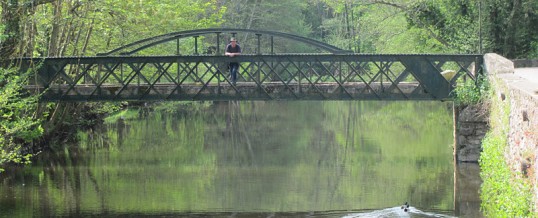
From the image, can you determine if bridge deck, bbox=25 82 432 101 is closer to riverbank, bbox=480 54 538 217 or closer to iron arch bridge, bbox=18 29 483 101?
iron arch bridge, bbox=18 29 483 101

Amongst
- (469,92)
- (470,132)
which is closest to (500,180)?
(470,132)

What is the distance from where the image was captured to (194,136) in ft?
138

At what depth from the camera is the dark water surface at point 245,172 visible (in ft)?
78.1

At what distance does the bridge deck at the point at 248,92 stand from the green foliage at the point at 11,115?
5.13 feet

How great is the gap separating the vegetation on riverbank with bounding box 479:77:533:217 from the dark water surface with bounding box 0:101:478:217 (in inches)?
46.9

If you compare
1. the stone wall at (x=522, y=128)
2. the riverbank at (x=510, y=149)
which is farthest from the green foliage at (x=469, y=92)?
the stone wall at (x=522, y=128)

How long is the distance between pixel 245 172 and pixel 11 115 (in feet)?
24.7

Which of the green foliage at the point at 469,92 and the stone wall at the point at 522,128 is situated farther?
the green foliage at the point at 469,92

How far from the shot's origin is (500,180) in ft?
65.7

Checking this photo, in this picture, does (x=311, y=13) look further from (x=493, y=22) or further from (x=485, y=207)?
(x=485, y=207)

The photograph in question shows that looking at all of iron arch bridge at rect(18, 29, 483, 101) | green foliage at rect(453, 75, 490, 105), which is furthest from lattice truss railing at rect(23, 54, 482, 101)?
green foliage at rect(453, 75, 490, 105)

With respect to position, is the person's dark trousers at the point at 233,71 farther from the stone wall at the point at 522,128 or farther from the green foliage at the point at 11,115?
the stone wall at the point at 522,128

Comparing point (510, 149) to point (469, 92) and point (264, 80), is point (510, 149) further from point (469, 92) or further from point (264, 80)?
point (264, 80)

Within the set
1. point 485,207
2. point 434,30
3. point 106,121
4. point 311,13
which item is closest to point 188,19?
point 106,121
